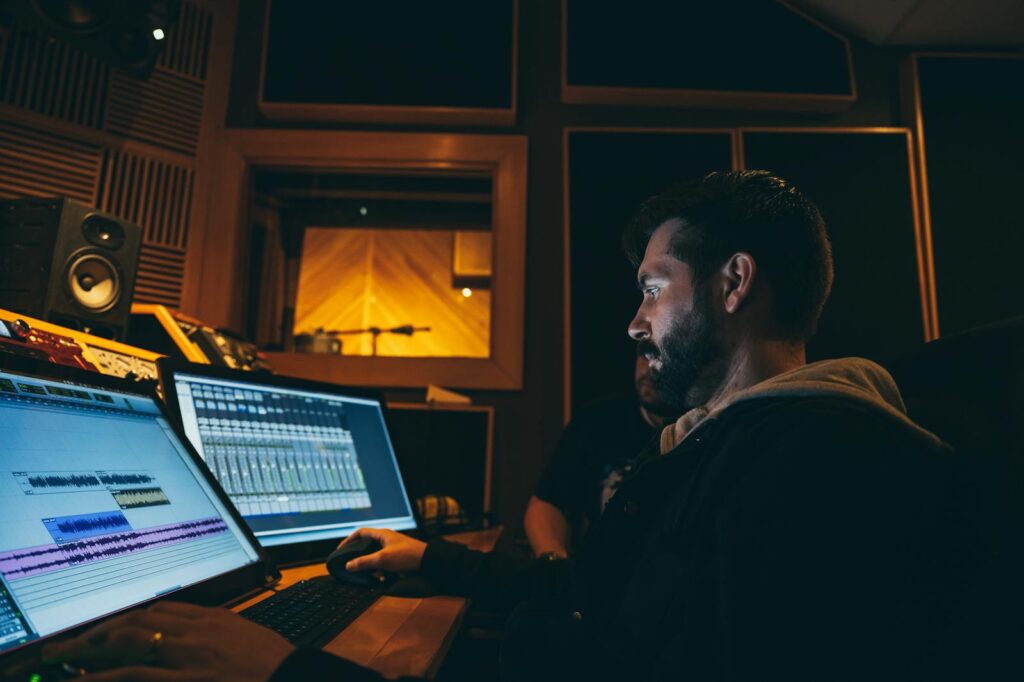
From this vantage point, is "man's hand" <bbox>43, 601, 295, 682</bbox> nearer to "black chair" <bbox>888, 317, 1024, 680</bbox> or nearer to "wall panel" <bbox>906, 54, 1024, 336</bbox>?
"black chair" <bbox>888, 317, 1024, 680</bbox>

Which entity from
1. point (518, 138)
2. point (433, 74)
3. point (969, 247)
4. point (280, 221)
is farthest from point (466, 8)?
point (969, 247)

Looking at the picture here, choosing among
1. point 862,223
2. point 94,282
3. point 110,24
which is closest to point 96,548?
point 94,282

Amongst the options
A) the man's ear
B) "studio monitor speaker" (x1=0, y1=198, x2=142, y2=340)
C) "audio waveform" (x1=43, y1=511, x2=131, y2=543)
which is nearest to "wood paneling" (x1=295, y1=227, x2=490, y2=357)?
"studio monitor speaker" (x1=0, y1=198, x2=142, y2=340)

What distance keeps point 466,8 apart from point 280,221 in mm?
1276

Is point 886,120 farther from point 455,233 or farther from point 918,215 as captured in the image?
point 455,233

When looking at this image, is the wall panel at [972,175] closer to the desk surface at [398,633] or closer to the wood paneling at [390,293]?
the wood paneling at [390,293]

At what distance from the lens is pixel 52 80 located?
103 inches

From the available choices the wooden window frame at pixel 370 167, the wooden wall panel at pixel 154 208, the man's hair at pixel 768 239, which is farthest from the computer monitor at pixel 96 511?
the wooden wall panel at pixel 154 208

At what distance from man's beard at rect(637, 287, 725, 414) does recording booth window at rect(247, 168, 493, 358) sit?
177cm

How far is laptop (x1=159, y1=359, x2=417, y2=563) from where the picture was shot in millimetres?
1210

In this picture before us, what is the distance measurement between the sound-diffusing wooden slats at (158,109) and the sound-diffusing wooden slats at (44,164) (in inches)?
6.7

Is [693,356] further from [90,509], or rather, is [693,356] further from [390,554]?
[90,509]

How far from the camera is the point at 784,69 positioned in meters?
2.93

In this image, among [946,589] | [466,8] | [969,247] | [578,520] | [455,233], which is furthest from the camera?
[455,233]
